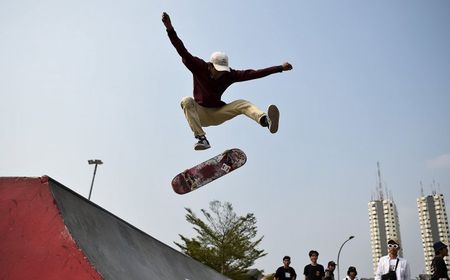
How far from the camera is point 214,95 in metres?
6.15

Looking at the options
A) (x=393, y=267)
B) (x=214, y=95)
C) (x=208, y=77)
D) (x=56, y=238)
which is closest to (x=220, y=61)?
(x=208, y=77)

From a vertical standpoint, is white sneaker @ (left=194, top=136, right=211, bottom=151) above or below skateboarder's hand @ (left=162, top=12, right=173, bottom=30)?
below

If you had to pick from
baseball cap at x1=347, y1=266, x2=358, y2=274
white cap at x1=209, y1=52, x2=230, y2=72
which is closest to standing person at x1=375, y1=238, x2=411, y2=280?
baseball cap at x1=347, y1=266, x2=358, y2=274

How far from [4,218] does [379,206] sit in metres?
138

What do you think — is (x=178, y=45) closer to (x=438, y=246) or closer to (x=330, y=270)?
(x=438, y=246)

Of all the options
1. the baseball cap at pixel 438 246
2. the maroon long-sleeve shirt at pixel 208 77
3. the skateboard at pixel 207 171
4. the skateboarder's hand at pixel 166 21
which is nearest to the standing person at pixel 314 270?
the baseball cap at pixel 438 246

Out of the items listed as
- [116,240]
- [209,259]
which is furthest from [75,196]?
[209,259]

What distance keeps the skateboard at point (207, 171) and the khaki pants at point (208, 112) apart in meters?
0.75

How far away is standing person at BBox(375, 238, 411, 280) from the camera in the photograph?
686 centimetres

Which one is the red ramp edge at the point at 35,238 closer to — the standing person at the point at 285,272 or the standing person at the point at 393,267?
the standing person at the point at 393,267

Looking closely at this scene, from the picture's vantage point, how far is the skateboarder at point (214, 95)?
19.1ft

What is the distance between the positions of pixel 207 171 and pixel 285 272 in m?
3.00

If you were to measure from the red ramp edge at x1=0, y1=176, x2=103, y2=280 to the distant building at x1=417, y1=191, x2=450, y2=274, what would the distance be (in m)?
126

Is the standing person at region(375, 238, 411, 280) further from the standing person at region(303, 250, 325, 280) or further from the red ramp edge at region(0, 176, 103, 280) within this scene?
the red ramp edge at region(0, 176, 103, 280)
